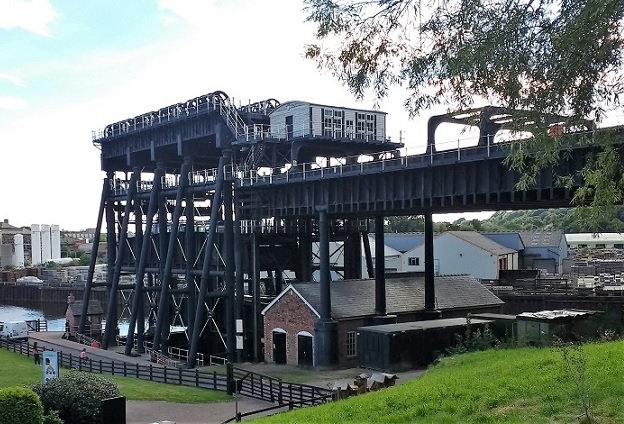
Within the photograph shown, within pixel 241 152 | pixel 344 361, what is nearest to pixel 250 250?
pixel 241 152

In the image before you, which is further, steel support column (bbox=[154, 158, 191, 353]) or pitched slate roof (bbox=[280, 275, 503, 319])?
steel support column (bbox=[154, 158, 191, 353])

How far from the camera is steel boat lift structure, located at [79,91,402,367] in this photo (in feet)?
140

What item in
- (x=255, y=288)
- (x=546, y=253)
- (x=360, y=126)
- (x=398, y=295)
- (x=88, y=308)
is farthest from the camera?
(x=546, y=253)

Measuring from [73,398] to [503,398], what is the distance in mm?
13430

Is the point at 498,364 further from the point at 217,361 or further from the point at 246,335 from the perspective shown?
the point at 217,361

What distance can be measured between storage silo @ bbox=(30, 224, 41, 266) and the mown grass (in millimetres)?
181408

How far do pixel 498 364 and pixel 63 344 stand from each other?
39.5 m

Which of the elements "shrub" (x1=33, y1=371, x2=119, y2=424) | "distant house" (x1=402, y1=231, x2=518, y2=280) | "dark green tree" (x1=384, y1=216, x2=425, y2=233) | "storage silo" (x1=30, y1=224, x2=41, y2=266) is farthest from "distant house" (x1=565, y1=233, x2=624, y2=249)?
"storage silo" (x1=30, y1=224, x2=41, y2=266)

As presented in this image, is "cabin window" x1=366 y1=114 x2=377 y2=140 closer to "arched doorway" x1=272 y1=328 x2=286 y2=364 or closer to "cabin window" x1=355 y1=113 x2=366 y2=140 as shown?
"cabin window" x1=355 y1=113 x2=366 y2=140

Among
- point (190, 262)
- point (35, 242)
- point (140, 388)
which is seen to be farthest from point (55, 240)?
point (140, 388)

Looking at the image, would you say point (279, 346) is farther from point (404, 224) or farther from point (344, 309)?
point (404, 224)

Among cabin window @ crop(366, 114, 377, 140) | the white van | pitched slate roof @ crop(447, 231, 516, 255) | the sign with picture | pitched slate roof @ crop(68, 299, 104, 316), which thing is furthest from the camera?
pitched slate roof @ crop(447, 231, 516, 255)

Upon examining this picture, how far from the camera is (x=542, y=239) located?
3219 inches

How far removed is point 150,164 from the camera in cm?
5738
